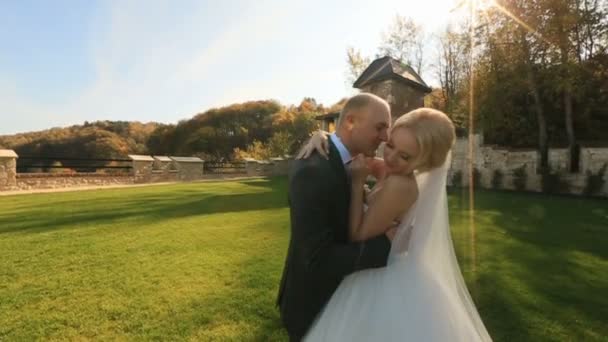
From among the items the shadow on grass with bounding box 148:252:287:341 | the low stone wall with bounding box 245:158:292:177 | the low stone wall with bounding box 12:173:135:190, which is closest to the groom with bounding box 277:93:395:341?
the shadow on grass with bounding box 148:252:287:341

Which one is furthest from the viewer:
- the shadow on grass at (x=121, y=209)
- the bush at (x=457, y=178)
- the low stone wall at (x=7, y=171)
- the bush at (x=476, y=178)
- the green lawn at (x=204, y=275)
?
the bush at (x=457, y=178)

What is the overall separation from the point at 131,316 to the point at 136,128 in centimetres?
6738

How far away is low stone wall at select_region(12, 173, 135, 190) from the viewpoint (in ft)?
48.0

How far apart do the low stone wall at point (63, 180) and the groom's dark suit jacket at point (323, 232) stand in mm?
17929

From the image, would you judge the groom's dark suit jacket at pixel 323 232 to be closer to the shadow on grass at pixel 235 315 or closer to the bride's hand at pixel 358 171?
the bride's hand at pixel 358 171

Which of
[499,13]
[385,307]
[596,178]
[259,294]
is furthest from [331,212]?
[499,13]

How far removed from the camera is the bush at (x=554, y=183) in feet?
48.5

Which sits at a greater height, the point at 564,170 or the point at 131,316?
the point at 564,170

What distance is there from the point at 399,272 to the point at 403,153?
24.9 inches

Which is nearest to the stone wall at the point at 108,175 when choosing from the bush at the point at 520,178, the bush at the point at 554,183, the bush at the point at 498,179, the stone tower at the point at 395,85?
the stone tower at the point at 395,85

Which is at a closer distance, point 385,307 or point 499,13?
point 385,307

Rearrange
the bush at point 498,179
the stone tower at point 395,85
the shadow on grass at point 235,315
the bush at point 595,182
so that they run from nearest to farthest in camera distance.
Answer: the shadow on grass at point 235,315, the bush at point 595,182, the bush at point 498,179, the stone tower at point 395,85

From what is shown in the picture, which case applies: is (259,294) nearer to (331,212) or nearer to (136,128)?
(331,212)

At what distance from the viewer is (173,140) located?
190ft
